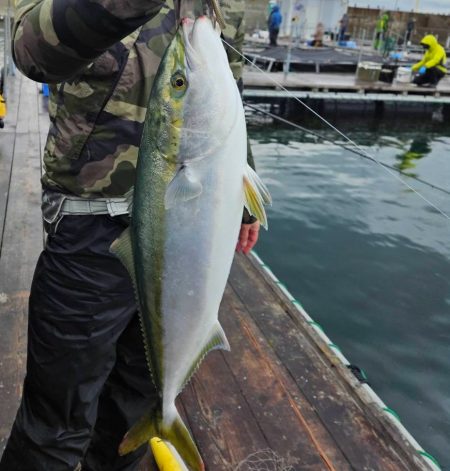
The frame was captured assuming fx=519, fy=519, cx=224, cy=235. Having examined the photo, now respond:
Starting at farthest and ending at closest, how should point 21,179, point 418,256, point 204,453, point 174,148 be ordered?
point 418,256, point 21,179, point 204,453, point 174,148

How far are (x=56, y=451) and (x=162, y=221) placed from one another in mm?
1007

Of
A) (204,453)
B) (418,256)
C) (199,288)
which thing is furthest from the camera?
(418,256)

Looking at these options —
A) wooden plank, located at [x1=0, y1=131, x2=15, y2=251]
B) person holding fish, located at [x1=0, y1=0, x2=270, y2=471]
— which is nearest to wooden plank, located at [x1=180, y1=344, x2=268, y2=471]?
person holding fish, located at [x1=0, y1=0, x2=270, y2=471]

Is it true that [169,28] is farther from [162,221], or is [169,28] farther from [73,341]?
[73,341]

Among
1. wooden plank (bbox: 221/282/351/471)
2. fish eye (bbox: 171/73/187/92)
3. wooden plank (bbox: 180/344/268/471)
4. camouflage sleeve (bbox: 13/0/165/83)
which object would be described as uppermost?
camouflage sleeve (bbox: 13/0/165/83)

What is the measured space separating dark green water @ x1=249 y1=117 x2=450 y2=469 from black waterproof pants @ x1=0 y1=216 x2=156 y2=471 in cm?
368

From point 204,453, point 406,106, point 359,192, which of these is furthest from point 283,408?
point 406,106

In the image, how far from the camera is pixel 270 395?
9.73 feet

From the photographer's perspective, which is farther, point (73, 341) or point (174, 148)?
point (73, 341)

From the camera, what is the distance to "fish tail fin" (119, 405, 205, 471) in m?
1.79

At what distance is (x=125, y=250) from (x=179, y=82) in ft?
1.90

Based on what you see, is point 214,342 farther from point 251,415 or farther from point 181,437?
point 251,415

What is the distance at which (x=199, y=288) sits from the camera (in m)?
1.62

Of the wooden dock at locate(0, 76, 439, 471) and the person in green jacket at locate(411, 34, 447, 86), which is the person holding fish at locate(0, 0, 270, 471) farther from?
the person in green jacket at locate(411, 34, 447, 86)
